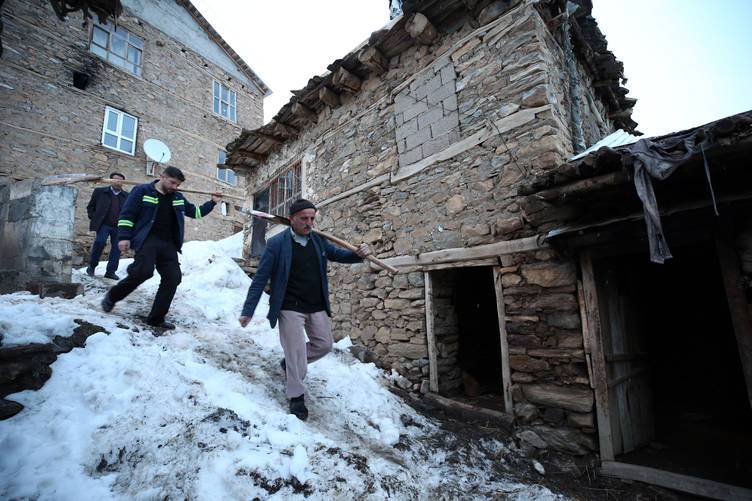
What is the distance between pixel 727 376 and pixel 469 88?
5.96 meters

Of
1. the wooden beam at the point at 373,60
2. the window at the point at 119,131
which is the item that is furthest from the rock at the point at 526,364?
the window at the point at 119,131

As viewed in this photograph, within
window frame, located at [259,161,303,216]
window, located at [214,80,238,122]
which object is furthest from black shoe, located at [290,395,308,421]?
window, located at [214,80,238,122]

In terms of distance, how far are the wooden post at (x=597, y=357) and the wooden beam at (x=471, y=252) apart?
1.61 ft

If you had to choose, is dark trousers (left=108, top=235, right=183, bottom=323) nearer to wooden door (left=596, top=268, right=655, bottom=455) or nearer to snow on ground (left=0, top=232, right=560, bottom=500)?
snow on ground (left=0, top=232, right=560, bottom=500)

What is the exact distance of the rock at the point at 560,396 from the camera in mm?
A: 3227

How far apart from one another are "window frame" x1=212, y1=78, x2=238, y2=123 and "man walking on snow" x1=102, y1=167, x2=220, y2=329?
1376 cm

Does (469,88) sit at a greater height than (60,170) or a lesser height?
lesser

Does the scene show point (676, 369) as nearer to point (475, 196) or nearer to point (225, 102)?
point (475, 196)

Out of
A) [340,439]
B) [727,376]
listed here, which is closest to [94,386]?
[340,439]

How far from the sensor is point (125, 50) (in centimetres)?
1286

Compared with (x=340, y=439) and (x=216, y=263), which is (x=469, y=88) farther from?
(x=216, y=263)

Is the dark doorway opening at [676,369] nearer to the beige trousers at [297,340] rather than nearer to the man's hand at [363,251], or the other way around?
the man's hand at [363,251]

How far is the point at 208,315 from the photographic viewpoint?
539 cm

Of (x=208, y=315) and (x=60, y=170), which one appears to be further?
→ (x=60, y=170)
